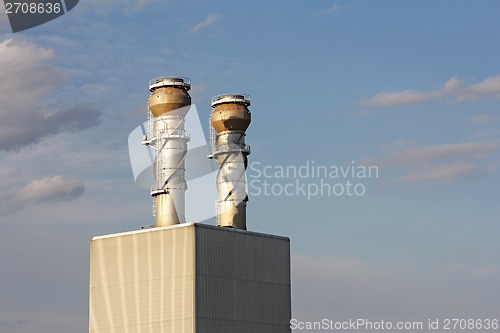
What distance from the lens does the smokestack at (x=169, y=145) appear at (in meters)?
80.9

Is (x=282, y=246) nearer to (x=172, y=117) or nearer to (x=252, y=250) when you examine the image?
(x=252, y=250)

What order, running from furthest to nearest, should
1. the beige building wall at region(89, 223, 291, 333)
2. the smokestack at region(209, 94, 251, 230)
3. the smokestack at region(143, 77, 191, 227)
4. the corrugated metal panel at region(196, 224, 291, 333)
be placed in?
the smokestack at region(209, 94, 251, 230) < the smokestack at region(143, 77, 191, 227) < the corrugated metal panel at region(196, 224, 291, 333) < the beige building wall at region(89, 223, 291, 333)

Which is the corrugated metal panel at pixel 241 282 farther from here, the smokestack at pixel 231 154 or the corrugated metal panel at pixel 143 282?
the smokestack at pixel 231 154

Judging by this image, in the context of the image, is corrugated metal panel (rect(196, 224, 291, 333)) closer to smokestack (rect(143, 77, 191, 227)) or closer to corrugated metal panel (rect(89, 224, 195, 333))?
corrugated metal panel (rect(89, 224, 195, 333))

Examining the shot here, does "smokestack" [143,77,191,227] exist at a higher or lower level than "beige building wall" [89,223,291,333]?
higher

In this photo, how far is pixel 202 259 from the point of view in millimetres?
Answer: 74562

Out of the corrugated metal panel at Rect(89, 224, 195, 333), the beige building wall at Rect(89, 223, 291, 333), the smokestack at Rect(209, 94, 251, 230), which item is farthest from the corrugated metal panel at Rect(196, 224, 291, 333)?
the smokestack at Rect(209, 94, 251, 230)

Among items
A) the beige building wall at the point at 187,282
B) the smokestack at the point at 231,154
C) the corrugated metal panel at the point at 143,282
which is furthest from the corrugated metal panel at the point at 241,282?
the smokestack at the point at 231,154

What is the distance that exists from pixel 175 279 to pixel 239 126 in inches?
736

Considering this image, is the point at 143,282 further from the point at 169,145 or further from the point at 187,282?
the point at 169,145

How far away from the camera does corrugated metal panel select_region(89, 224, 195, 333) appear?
2913 inches

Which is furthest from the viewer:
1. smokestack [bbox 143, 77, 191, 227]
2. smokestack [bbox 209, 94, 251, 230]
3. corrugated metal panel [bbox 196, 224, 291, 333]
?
smokestack [bbox 209, 94, 251, 230]

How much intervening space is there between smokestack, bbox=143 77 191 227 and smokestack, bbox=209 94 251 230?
4868 mm

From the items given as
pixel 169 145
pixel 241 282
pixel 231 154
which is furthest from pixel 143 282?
pixel 231 154
